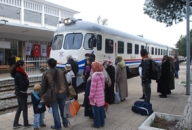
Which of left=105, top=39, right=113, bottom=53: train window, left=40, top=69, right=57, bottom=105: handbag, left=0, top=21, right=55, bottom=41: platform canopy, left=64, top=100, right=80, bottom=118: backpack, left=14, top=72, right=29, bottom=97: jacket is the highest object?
left=0, top=21, right=55, bottom=41: platform canopy

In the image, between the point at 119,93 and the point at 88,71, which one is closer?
the point at 88,71

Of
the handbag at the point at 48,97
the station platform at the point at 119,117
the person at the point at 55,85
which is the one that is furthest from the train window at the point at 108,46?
the handbag at the point at 48,97

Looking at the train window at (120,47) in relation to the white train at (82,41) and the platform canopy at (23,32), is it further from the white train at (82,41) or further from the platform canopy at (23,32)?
the platform canopy at (23,32)

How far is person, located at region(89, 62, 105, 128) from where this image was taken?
4211 mm

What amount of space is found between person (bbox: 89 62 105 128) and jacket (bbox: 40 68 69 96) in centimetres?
63

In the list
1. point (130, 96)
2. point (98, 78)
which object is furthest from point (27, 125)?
point (130, 96)

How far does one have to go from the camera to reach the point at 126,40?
12281mm

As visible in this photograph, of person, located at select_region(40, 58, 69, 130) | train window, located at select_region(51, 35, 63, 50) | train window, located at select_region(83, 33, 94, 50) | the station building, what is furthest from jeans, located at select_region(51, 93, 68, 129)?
the station building

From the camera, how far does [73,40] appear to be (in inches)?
358

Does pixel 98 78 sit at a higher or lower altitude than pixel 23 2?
lower

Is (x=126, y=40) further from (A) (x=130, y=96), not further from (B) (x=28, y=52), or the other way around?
(B) (x=28, y=52)

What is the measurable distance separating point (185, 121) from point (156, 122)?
2.94ft

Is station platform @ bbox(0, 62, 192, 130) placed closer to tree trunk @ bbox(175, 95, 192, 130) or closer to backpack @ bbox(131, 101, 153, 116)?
backpack @ bbox(131, 101, 153, 116)

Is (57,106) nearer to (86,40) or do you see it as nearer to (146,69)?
(146,69)
